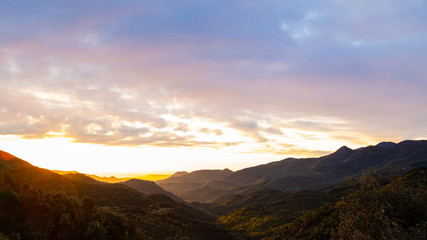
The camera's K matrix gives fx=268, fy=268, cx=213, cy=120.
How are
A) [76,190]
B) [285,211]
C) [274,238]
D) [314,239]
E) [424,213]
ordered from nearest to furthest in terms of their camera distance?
1. [424,213]
2. [314,239]
3. [274,238]
4. [76,190]
5. [285,211]

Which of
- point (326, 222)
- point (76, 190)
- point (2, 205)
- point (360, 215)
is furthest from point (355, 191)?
point (76, 190)

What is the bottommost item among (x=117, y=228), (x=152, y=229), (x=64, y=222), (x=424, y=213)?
(x=152, y=229)

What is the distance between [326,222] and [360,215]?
35.1m

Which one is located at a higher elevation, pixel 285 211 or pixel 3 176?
pixel 3 176

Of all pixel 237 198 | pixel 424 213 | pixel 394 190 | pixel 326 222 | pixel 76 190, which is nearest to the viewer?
pixel 424 213

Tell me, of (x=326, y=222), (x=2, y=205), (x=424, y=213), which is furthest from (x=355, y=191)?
(x=326, y=222)

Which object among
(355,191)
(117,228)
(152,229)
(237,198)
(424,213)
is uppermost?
(355,191)

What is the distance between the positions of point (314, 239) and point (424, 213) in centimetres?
3138

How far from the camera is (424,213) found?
16359 millimetres

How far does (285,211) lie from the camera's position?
8600 cm

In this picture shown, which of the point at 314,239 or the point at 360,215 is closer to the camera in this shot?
the point at 360,215

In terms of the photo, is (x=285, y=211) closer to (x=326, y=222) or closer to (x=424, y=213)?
(x=326, y=222)

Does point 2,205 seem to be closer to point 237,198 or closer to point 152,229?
point 152,229

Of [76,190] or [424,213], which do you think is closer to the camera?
[424,213]
